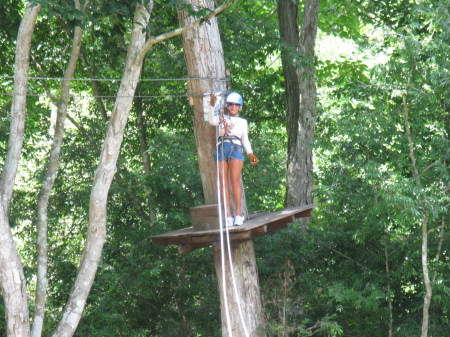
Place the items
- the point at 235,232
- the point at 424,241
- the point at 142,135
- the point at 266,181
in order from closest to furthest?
the point at 235,232
the point at 424,241
the point at 266,181
the point at 142,135

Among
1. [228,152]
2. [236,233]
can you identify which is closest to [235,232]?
[236,233]

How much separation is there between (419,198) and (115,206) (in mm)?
4809

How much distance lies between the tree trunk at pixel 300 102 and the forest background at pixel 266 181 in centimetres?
31

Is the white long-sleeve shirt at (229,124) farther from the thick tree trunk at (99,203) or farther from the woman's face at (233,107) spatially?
the thick tree trunk at (99,203)

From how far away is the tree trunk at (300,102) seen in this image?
967 centimetres

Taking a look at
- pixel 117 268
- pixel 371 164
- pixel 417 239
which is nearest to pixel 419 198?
pixel 371 164

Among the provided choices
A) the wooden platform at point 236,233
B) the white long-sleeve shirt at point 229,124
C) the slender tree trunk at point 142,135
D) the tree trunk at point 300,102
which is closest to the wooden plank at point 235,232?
the wooden platform at point 236,233

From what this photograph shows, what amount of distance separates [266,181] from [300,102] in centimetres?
153

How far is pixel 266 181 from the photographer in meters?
9.17

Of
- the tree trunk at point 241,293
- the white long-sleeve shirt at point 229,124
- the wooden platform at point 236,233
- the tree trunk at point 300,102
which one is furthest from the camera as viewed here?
the tree trunk at point 300,102

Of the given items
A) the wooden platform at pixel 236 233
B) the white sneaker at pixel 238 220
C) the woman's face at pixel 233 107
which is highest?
the woman's face at pixel 233 107

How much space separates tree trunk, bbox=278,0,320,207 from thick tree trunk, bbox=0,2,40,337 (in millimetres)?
4384

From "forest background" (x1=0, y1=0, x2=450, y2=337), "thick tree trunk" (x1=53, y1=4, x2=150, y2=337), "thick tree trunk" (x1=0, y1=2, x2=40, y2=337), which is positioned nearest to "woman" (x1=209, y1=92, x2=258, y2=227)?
"thick tree trunk" (x1=53, y1=4, x2=150, y2=337)

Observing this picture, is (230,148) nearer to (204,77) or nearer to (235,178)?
(235,178)
